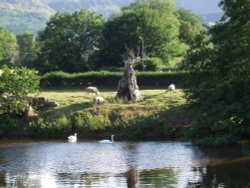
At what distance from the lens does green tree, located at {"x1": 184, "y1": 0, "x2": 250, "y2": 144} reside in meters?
43.2

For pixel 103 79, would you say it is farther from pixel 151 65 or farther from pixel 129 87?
pixel 129 87

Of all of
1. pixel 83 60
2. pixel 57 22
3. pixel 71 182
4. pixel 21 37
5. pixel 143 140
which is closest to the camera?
pixel 71 182

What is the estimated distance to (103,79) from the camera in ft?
293

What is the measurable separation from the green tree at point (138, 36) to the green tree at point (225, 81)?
208ft

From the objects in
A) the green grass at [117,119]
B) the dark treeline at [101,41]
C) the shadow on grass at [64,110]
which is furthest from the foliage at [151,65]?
the shadow on grass at [64,110]

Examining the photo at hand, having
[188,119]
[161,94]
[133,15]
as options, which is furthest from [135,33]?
[188,119]

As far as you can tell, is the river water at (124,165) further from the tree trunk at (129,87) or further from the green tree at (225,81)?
the tree trunk at (129,87)

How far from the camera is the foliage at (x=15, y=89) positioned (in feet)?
192

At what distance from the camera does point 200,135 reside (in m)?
45.8

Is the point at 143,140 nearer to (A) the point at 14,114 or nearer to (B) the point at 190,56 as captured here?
(B) the point at 190,56

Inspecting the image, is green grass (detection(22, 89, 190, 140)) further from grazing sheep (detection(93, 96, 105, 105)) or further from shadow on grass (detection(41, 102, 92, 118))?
grazing sheep (detection(93, 96, 105, 105))

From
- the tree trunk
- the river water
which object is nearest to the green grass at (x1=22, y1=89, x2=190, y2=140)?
the tree trunk

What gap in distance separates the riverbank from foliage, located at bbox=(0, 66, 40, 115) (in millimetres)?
2097

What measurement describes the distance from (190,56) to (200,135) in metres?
6.48
